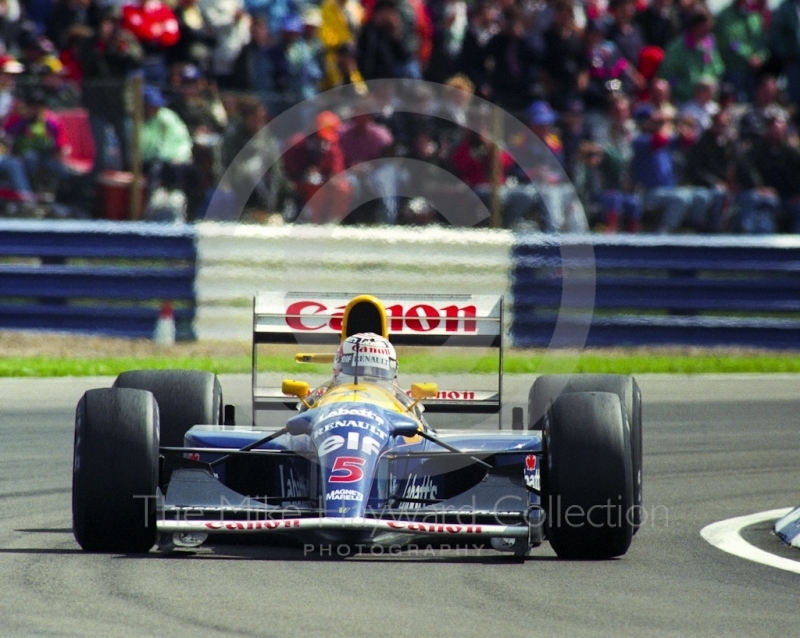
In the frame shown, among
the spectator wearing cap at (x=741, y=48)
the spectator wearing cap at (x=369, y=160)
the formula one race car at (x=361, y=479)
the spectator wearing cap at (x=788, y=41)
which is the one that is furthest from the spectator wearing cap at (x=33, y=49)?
the formula one race car at (x=361, y=479)

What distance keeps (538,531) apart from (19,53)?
10.7m

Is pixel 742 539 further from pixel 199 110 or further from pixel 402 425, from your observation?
pixel 199 110

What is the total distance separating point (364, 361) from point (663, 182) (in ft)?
26.2

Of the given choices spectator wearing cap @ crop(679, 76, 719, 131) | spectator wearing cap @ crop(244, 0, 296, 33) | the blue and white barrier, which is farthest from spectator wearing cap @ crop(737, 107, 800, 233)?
spectator wearing cap @ crop(244, 0, 296, 33)

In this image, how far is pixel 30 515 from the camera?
783cm

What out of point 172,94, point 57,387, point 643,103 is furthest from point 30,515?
point 643,103

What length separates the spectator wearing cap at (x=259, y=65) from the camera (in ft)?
51.6

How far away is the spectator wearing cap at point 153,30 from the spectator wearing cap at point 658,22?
511 centimetres

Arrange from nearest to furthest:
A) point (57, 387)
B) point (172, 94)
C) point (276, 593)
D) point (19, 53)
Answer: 1. point (276, 593)
2. point (57, 387)
3. point (172, 94)
4. point (19, 53)

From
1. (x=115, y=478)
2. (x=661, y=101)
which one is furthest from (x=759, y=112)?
(x=115, y=478)

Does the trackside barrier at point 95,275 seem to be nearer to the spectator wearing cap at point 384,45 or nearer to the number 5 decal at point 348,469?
the spectator wearing cap at point 384,45

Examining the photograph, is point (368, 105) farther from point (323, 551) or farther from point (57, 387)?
point (323, 551)

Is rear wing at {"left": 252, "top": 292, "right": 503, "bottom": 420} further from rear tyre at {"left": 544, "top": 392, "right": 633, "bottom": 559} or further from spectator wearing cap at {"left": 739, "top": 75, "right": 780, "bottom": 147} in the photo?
spectator wearing cap at {"left": 739, "top": 75, "right": 780, "bottom": 147}

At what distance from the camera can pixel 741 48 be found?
17344mm
